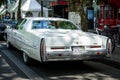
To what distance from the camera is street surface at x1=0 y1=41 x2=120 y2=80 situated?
340 inches

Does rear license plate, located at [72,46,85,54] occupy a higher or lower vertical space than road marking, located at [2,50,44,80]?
higher

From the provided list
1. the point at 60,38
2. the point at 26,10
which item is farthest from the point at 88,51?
the point at 26,10

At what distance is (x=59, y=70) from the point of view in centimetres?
973

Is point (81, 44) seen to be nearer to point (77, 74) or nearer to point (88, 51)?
point (88, 51)

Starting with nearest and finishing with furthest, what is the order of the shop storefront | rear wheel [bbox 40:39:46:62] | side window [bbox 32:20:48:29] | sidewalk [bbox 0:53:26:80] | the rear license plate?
sidewalk [bbox 0:53:26:80], rear wheel [bbox 40:39:46:62], the rear license plate, side window [bbox 32:20:48:29], the shop storefront

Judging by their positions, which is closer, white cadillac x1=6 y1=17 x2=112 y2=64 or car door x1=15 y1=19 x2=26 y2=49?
white cadillac x1=6 y1=17 x2=112 y2=64

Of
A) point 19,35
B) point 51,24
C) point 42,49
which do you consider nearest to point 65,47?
point 42,49

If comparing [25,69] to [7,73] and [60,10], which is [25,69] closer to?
[7,73]

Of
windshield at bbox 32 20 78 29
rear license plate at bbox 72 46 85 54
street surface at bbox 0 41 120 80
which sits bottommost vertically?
street surface at bbox 0 41 120 80

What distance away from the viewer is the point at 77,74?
29.6 feet

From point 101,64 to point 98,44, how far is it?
199 centimetres

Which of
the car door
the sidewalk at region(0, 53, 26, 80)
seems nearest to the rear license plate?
the sidewalk at region(0, 53, 26, 80)

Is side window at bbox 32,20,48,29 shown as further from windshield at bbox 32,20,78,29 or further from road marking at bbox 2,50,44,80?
road marking at bbox 2,50,44,80

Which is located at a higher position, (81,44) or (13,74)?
(81,44)
